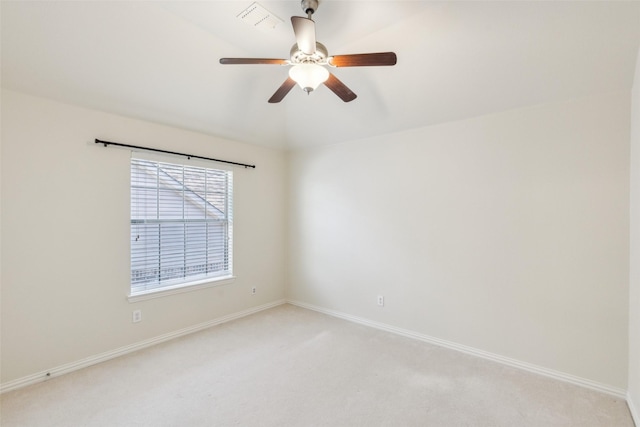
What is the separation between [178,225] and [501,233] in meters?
3.43

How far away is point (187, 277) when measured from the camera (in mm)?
3521

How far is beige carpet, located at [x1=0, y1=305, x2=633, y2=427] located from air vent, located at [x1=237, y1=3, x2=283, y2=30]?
284cm

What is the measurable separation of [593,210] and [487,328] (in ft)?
4.51

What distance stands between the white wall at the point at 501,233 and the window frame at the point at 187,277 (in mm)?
1398

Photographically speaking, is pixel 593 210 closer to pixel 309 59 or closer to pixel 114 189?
pixel 309 59

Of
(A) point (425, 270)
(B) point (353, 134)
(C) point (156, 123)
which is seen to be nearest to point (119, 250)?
(C) point (156, 123)

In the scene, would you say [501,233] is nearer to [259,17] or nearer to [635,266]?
[635,266]

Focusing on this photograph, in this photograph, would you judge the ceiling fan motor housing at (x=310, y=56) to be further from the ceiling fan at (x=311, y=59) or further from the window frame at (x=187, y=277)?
the window frame at (x=187, y=277)

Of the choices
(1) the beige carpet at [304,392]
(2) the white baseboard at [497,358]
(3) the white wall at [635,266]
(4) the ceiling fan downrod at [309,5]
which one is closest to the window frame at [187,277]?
(1) the beige carpet at [304,392]

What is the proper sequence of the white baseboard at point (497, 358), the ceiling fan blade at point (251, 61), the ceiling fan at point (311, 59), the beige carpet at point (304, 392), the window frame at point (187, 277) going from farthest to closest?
the window frame at point (187, 277), the white baseboard at point (497, 358), the beige carpet at point (304, 392), the ceiling fan blade at point (251, 61), the ceiling fan at point (311, 59)

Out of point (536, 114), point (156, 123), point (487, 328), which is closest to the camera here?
point (536, 114)

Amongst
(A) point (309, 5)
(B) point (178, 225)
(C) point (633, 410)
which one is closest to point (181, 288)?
(B) point (178, 225)

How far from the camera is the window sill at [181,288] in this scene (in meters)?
3.04

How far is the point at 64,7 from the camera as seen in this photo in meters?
1.94
